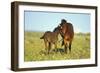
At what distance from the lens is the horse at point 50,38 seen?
2.14 meters

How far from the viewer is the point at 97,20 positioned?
2.38 meters

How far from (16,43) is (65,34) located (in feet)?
1.64

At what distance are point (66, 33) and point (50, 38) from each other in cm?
18

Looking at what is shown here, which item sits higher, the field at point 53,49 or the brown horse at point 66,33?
the brown horse at point 66,33

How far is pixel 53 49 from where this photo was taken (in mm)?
2170

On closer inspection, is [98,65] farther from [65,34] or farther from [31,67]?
[31,67]

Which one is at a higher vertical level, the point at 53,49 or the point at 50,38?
the point at 50,38

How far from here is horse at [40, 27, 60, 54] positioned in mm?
2139

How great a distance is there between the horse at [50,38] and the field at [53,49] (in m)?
0.03

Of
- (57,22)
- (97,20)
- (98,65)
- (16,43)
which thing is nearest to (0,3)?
(16,43)

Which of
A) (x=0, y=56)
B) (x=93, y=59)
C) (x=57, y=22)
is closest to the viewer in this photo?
(x=0, y=56)

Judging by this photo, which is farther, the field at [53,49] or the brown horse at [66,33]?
the brown horse at [66,33]

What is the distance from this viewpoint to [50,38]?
2.16m

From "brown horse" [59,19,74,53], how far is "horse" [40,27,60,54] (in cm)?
7
